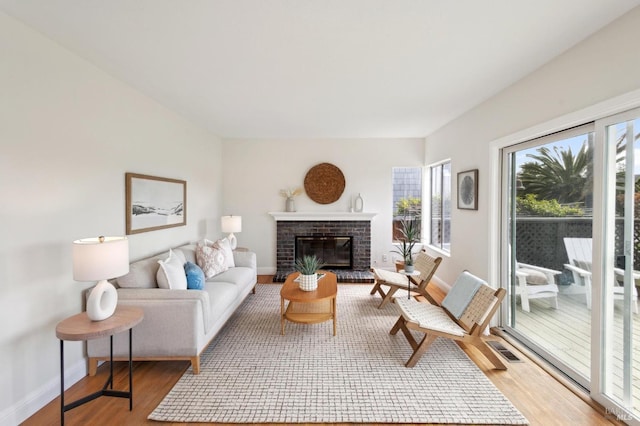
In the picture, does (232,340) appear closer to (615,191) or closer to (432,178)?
(615,191)

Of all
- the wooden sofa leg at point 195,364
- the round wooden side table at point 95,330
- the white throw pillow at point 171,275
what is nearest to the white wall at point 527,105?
the wooden sofa leg at point 195,364

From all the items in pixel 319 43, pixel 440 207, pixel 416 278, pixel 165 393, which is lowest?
pixel 165 393

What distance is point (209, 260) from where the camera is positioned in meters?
3.75

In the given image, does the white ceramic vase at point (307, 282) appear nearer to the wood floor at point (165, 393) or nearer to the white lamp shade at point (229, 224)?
the wood floor at point (165, 393)

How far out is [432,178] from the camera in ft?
Result: 18.2

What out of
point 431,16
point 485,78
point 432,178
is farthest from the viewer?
point 432,178

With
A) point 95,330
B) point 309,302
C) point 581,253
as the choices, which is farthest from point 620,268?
point 95,330

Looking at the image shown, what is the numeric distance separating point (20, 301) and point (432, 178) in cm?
560

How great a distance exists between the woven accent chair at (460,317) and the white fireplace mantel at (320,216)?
2620 mm

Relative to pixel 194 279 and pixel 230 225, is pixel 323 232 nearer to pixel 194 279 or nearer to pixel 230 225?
pixel 230 225

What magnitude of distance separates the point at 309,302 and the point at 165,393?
4.73 ft

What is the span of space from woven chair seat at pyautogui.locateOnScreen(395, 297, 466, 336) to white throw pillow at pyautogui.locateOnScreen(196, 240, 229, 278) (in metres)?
2.27

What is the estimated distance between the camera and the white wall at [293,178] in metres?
5.68

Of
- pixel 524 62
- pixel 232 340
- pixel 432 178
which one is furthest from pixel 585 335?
pixel 432 178
